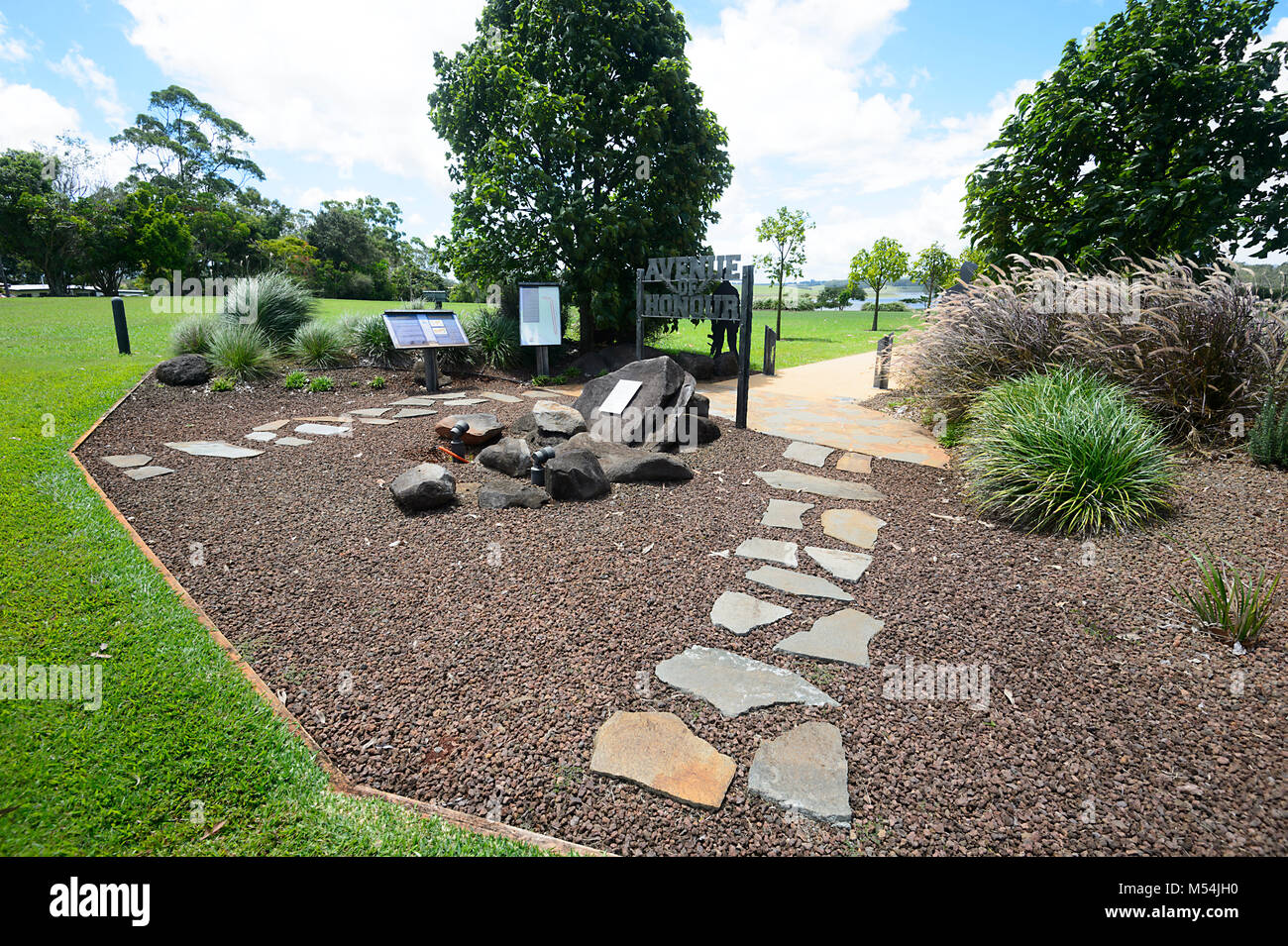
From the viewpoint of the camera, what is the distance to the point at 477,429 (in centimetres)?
640

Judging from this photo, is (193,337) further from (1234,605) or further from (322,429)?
(1234,605)

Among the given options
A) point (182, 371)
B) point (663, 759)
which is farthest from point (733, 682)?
point (182, 371)

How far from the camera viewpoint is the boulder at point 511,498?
502 cm

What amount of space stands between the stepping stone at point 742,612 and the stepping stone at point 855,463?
302 centimetres

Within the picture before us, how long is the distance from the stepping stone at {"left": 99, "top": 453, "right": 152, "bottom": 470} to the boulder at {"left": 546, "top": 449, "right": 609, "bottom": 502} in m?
4.08

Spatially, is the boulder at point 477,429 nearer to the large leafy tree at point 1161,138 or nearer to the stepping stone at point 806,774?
the stepping stone at point 806,774

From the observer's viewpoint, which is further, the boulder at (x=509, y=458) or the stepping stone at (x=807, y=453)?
the stepping stone at (x=807, y=453)

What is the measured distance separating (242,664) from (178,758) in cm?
65

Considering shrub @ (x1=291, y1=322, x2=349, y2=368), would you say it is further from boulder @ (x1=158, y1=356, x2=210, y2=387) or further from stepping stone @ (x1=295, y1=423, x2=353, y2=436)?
stepping stone @ (x1=295, y1=423, x2=353, y2=436)

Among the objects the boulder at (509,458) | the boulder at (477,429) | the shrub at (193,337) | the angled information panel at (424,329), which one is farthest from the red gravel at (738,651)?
the shrub at (193,337)

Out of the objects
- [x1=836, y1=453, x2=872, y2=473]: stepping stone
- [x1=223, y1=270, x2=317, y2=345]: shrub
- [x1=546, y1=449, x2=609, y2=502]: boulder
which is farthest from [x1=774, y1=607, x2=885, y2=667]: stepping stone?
[x1=223, y1=270, x2=317, y2=345]: shrub
